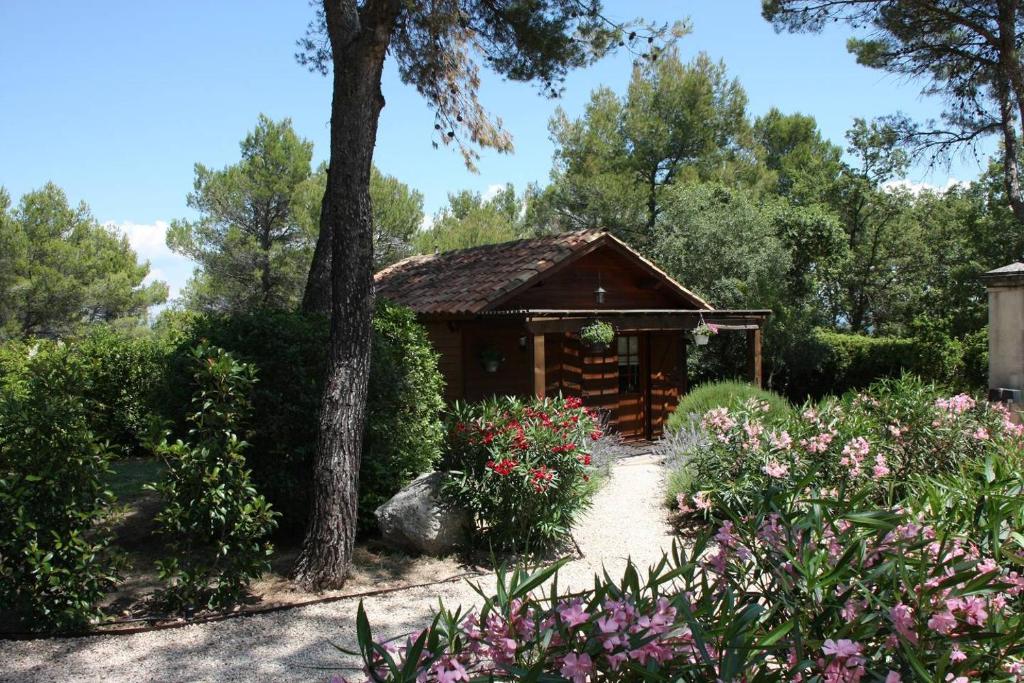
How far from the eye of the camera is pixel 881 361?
59.3 feet

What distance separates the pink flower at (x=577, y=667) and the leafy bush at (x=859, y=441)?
5.26 metres

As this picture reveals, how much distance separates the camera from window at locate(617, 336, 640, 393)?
1439cm

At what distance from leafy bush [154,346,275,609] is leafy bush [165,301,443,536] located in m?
0.68

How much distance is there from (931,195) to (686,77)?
9441 mm

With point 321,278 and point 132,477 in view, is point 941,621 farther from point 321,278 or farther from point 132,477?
point 132,477

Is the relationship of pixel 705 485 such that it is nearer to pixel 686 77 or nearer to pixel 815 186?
pixel 815 186

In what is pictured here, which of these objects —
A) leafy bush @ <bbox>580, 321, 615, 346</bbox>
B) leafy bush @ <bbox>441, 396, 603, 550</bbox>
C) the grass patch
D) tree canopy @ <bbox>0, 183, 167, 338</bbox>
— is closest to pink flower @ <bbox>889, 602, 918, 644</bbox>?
leafy bush @ <bbox>441, 396, 603, 550</bbox>

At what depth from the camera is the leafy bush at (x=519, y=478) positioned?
6691 mm

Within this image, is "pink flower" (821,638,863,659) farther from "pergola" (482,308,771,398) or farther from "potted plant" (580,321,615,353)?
"potted plant" (580,321,615,353)

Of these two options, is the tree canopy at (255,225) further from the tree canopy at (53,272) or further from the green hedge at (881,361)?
the green hedge at (881,361)

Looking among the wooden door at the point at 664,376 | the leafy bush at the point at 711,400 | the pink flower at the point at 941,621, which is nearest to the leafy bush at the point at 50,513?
the pink flower at the point at 941,621

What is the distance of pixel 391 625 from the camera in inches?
209

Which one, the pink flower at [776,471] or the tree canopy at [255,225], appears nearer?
the pink flower at [776,471]

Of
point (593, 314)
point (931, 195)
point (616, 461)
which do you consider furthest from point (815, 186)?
point (616, 461)
